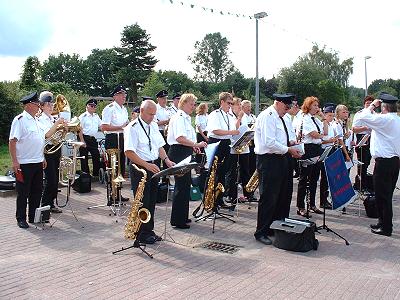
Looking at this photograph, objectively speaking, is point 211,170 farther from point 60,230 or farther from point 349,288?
point 349,288

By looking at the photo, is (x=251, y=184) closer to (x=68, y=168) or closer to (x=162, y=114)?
(x=162, y=114)

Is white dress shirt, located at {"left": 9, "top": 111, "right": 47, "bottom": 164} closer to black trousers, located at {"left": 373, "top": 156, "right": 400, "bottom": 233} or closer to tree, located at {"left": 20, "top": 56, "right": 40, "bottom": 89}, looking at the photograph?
black trousers, located at {"left": 373, "top": 156, "right": 400, "bottom": 233}

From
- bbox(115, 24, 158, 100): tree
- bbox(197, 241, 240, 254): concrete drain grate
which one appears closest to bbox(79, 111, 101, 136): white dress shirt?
bbox(197, 241, 240, 254): concrete drain grate

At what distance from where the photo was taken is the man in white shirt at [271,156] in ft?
22.1

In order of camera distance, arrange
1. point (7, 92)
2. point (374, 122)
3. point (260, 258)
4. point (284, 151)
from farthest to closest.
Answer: point (7, 92)
point (374, 122)
point (284, 151)
point (260, 258)

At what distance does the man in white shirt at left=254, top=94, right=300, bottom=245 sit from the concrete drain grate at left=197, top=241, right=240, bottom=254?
527 mm

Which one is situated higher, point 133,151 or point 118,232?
point 133,151

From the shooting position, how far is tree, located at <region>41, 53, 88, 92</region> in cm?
8788

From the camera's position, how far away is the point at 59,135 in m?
8.28

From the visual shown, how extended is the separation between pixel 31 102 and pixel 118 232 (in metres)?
2.62

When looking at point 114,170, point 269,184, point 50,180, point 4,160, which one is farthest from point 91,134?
point 269,184

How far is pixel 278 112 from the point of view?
22.6 ft

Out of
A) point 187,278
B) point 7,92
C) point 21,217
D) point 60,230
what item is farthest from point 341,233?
point 7,92

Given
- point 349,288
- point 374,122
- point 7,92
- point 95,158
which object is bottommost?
point 349,288
